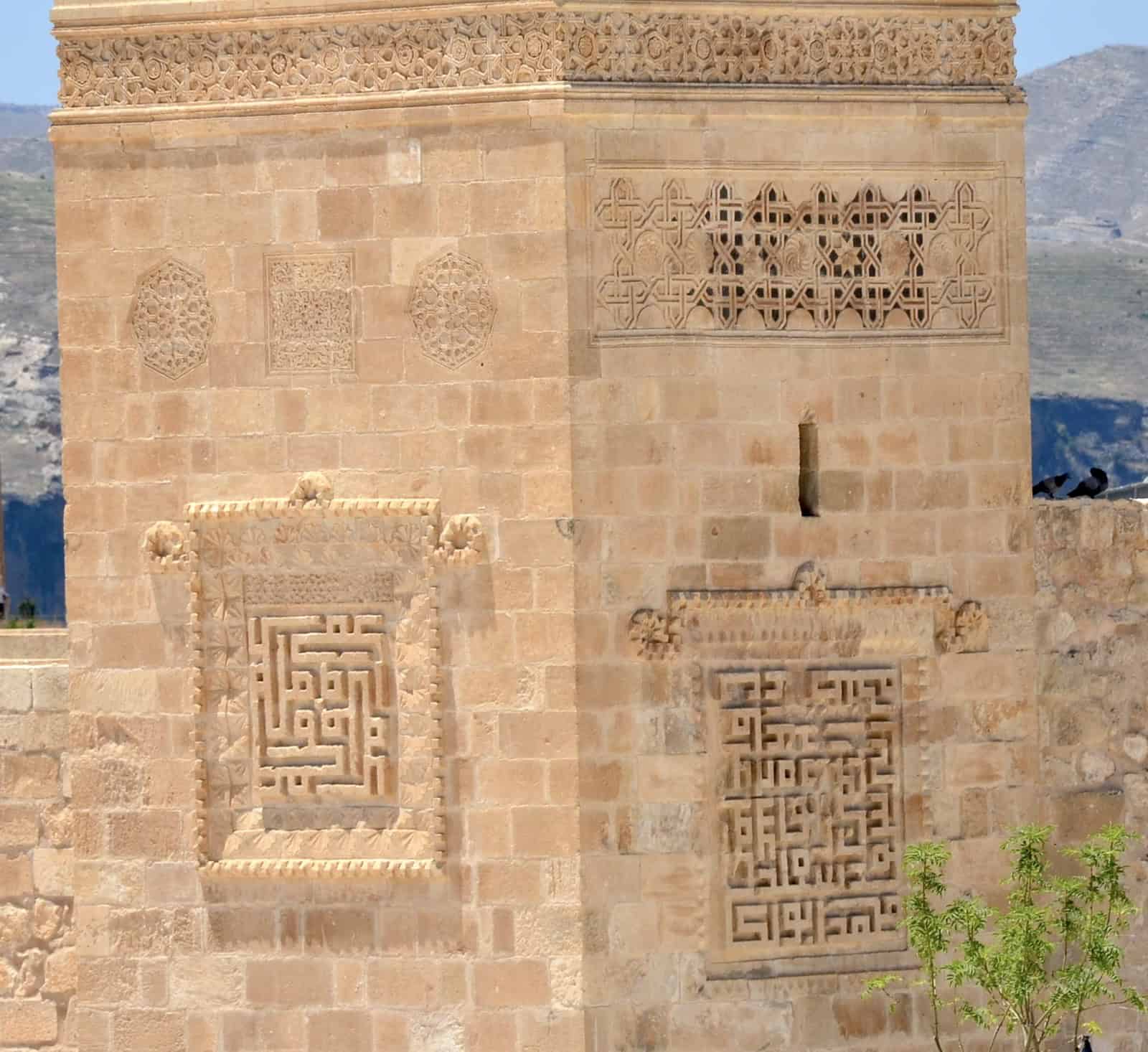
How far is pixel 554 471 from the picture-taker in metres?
7.79

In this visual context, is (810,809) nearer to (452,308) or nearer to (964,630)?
(964,630)

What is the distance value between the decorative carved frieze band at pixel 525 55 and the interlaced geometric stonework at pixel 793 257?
15.9 inches

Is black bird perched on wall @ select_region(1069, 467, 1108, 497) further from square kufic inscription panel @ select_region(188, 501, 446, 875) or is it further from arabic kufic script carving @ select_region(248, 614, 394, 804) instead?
arabic kufic script carving @ select_region(248, 614, 394, 804)

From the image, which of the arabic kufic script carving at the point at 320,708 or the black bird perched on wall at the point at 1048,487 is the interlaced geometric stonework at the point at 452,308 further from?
the black bird perched on wall at the point at 1048,487

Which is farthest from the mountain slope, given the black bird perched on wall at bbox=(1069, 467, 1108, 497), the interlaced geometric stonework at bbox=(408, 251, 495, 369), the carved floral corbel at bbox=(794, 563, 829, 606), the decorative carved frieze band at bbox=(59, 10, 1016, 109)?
the interlaced geometric stonework at bbox=(408, 251, 495, 369)

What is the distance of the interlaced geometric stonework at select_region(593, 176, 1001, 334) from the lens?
7.90 metres

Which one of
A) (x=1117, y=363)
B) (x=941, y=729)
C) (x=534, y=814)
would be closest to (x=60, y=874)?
(x=534, y=814)

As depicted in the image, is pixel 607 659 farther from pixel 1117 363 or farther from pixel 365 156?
pixel 1117 363

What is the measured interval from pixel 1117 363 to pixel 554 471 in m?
35.7

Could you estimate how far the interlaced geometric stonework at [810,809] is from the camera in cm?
802

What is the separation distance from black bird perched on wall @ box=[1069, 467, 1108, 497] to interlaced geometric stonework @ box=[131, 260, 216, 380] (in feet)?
11.0

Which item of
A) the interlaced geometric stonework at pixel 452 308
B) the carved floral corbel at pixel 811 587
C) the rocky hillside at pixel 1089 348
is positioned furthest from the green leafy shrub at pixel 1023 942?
the rocky hillside at pixel 1089 348

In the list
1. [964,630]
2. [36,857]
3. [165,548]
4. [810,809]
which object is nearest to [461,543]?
[165,548]

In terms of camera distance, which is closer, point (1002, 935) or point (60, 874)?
point (1002, 935)
